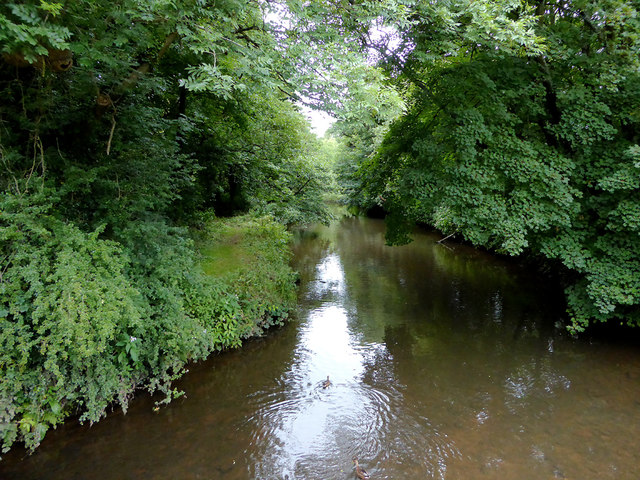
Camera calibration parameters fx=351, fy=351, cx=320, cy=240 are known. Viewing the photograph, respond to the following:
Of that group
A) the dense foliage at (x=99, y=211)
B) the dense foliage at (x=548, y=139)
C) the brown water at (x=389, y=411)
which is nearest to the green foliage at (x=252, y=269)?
the dense foliage at (x=99, y=211)

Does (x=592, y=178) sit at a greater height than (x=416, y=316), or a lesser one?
greater

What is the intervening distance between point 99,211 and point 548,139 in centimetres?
887

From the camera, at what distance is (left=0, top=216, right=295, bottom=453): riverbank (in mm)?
4188

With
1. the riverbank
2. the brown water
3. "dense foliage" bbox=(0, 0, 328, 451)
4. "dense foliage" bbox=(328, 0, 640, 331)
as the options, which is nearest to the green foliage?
"dense foliage" bbox=(0, 0, 328, 451)

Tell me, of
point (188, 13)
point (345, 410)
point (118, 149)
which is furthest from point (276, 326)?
point (188, 13)

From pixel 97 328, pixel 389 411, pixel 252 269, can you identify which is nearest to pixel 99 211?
pixel 97 328

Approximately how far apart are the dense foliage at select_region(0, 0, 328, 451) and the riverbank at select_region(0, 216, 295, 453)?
0.02 meters

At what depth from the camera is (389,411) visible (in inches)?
222

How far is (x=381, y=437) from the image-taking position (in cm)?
506

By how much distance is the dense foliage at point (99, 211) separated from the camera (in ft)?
13.8

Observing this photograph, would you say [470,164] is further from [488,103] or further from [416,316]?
[416,316]

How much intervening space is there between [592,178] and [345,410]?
6.53m

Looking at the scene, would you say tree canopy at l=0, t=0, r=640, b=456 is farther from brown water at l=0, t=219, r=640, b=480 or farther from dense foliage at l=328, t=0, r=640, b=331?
brown water at l=0, t=219, r=640, b=480

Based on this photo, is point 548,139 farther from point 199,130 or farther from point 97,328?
point 97,328
